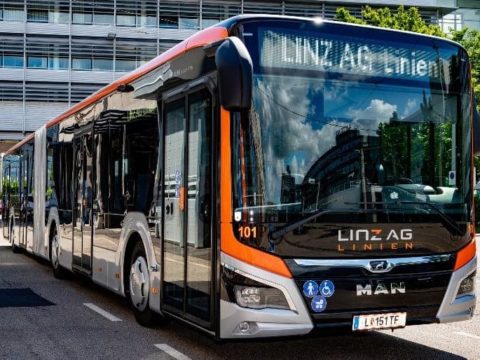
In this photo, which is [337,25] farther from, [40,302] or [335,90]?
[40,302]

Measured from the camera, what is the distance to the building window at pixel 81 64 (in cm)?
4659

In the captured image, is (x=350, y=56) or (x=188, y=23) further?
(x=188, y=23)

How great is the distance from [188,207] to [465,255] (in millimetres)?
2440

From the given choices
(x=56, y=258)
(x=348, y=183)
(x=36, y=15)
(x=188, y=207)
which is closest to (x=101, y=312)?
(x=188, y=207)

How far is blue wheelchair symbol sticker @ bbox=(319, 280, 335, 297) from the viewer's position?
5.67m

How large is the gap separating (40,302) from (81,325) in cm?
199

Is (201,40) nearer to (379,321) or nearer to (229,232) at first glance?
(229,232)

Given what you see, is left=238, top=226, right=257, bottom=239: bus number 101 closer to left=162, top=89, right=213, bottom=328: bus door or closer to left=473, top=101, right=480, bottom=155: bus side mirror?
left=162, top=89, right=213, bottom=328: bus door

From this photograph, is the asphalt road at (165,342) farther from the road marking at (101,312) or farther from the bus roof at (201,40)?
the bus roof at (201,40)

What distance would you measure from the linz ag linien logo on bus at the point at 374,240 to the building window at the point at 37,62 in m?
43.2

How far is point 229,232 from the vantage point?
5.73 meters

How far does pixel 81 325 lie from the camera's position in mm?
8203

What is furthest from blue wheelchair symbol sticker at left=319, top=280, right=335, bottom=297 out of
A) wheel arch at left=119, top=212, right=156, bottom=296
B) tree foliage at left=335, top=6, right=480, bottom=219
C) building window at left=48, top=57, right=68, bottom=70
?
building window at left=48, top=57, right=68, bottom=70

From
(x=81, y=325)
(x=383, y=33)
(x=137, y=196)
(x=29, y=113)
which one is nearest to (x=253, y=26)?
(x=383, y=33)
